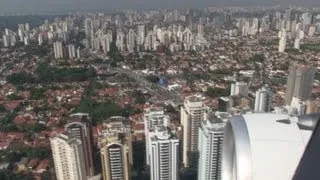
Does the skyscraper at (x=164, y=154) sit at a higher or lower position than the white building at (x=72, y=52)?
higher

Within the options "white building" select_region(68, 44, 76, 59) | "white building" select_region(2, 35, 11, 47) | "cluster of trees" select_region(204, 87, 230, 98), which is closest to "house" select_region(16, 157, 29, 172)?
"cluster of trees" select_region(204, 87, 230, 98)

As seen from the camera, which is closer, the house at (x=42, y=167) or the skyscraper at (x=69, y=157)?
the skyscraper at (x=69, y=157)

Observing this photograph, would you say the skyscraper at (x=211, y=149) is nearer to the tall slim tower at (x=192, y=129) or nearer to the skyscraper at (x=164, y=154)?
the skyscraper at (x=164, y=154)

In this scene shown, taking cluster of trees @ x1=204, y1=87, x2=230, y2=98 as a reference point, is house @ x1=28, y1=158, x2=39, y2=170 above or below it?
below

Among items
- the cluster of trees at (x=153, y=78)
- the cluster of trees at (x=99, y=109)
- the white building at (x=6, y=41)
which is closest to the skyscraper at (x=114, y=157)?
the cluster of trees at (x=99, y=109)

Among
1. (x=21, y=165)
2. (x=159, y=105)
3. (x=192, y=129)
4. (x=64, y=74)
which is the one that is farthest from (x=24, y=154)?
(x=64, y=74)

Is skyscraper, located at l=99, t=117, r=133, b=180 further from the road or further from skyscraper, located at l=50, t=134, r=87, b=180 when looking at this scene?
the road
